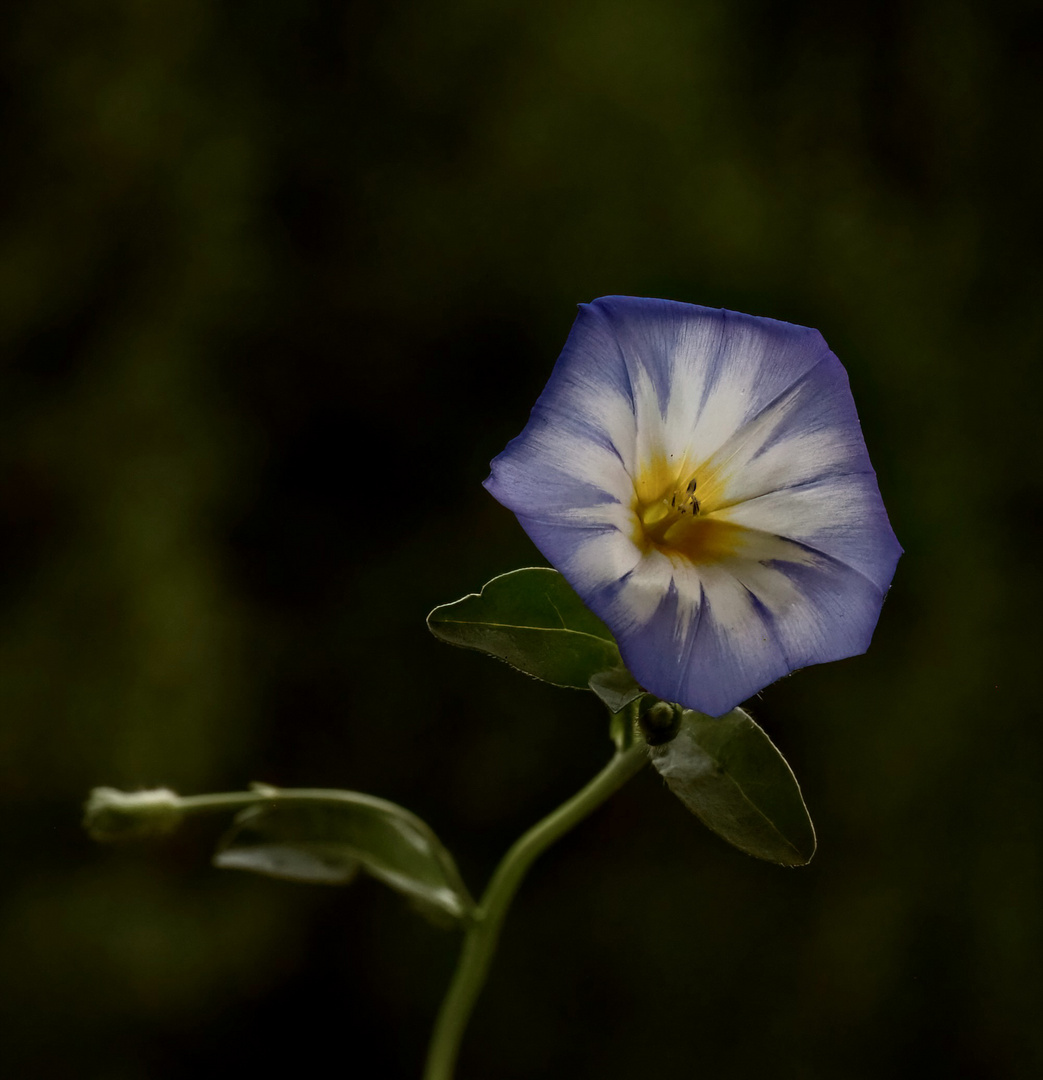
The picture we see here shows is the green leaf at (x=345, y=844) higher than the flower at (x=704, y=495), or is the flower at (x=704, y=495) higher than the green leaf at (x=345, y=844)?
the flower at (x=704, y=495)

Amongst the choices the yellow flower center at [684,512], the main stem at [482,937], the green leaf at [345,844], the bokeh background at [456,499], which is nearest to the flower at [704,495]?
the yellow flower center at [684,512]

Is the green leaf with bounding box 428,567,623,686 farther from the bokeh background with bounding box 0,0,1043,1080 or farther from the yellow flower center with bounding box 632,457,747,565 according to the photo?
the bokeh background with bounding box 0,0,1043,1080

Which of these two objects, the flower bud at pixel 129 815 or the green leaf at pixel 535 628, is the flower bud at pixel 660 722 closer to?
the green leaf at pixel 535 628

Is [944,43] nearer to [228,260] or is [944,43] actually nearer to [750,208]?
[750,208]

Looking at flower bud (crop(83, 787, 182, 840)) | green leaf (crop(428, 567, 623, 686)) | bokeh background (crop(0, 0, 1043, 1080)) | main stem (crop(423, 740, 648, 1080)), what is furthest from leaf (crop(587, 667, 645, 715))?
bokeh background (crop(0, 0, 1043, 1080))

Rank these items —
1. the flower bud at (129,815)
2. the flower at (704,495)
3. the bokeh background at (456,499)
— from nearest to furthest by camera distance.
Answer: the flower at (704,495) → the flower bud at (129,815) → the bokeh background at (456,499)

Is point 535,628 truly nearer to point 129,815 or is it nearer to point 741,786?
point 741,786

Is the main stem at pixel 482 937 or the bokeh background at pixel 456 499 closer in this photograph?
the main stem at pixel 482 937
